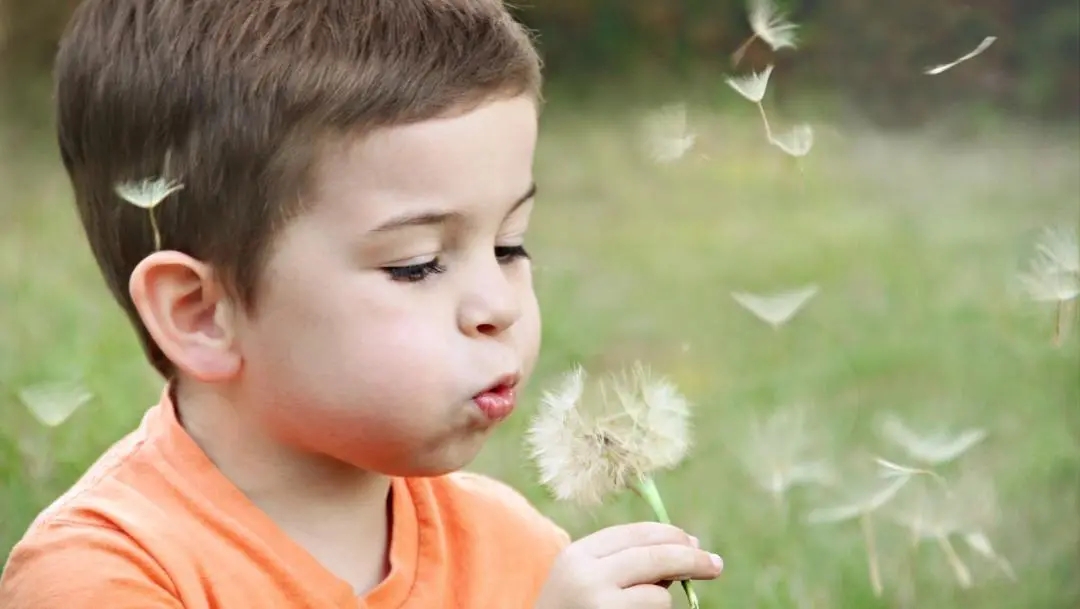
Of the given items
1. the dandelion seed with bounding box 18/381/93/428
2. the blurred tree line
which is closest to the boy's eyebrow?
the dandelion seed with bounding box 18/381/93/428

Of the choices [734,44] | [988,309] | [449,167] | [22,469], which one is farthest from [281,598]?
[734,44]

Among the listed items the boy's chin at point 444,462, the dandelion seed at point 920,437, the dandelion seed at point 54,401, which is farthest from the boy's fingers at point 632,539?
the dandelion seed at point 920,437

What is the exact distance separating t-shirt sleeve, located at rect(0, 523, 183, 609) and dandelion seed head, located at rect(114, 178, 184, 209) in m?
0.28

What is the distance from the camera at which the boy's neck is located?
4.60 feet

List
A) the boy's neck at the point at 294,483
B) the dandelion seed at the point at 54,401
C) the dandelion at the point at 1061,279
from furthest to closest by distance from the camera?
1. the dandelion seed at the point at 54,401
2. the dandelion at the point at 1061,279
3. the boy's neck at the point at 294,483

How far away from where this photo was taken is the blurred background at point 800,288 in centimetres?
224

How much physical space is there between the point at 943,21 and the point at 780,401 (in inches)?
80.8

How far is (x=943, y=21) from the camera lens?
4.48m

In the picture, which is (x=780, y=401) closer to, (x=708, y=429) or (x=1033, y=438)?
(x=708, y=429)

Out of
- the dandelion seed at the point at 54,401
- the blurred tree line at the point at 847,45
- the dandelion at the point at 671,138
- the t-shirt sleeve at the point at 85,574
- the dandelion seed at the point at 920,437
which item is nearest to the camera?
the t-shirt sleeve at the point at 85,574

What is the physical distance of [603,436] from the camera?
4.45ft

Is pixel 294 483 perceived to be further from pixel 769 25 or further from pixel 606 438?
pixel 769 25

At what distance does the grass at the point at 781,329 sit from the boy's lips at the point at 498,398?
20.3 inches

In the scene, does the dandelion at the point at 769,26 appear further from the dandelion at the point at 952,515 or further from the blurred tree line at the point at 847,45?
the blurred tree line at the point at 847,45
